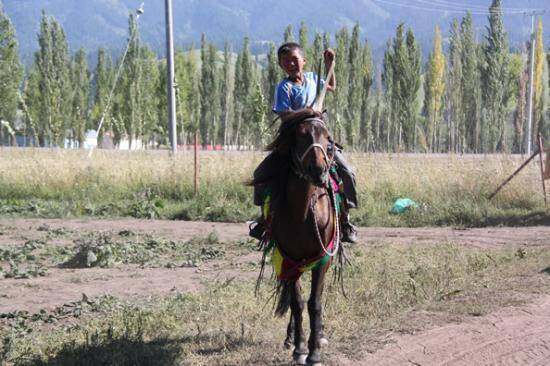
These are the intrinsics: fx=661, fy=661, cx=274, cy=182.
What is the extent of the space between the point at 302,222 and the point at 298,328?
0.99 m

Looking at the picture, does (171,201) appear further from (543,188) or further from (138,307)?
(138,307)

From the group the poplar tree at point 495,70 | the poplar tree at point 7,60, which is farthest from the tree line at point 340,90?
the poplar tree at point 7,60

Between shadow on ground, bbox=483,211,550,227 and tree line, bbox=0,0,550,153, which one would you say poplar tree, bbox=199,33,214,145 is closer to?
tree line, bbox=0,0,550,153

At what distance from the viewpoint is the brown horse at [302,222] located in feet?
17.8

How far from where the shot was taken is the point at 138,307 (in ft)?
25.7

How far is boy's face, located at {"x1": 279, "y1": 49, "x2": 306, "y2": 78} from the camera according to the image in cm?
622

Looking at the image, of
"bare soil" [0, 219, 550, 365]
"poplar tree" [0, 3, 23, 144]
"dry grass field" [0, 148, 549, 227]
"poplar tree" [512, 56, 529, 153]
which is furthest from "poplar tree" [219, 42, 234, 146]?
"bare soil" [0, 219, 550, 365]

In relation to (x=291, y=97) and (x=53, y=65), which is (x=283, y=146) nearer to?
(x=291, y=97)

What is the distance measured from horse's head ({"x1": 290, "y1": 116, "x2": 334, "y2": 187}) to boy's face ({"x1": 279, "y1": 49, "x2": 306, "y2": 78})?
909mm

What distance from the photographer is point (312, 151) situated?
5.15m

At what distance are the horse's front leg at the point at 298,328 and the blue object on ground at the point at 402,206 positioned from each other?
35.1ft

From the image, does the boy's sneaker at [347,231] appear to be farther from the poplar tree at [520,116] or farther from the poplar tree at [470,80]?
the poplar tree at [470,80]

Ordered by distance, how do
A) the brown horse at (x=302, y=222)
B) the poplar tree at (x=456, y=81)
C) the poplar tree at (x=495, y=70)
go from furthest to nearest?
the poplar tree at (x=456, y=81) → the poplar tree at (x=495, y=70) → the brown horse at (x=302, y=222)

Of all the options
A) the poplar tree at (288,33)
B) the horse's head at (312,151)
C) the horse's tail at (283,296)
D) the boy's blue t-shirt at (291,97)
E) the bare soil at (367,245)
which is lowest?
the bare soil at (367,245)
